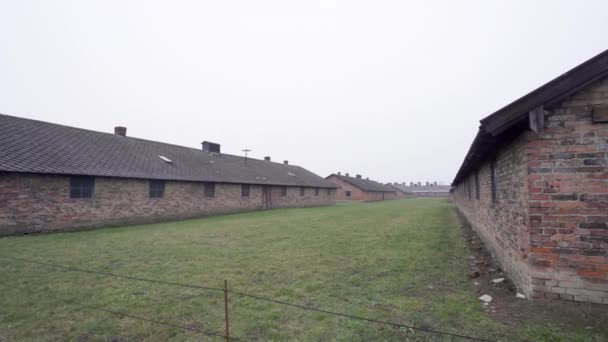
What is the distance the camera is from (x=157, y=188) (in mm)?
18312

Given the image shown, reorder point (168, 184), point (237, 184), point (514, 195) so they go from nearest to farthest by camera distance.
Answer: point (514, 195) → point (168, 184) → point (237, 184)

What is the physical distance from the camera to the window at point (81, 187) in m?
14.4

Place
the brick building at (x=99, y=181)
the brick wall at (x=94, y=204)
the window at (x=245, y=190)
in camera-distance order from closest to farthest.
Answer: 1. the brick wall at (x=94, y=204)
2. the brick building at (x=99, y=181)
3. the window at (x=245, y=190)

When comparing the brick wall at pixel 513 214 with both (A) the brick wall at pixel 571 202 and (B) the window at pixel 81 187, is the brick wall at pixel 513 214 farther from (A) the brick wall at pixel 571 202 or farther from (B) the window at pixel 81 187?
(B) the window at pixel 81 187

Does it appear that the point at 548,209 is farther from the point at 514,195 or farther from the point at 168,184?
the point at 168,184

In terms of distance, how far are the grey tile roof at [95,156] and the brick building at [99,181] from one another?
0.11ft

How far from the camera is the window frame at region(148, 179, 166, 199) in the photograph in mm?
17858

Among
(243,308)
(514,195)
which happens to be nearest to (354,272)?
(243,308)

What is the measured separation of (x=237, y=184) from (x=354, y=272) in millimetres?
19524

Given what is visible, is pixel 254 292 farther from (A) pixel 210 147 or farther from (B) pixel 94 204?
(A) pixel 210 147

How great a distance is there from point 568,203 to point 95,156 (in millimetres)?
20156

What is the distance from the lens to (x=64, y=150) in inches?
620

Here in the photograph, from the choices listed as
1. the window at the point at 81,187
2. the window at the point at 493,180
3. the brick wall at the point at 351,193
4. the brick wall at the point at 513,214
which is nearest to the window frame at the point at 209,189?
the window at the point at 81,187

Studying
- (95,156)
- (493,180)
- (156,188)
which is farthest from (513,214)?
(95,156)
